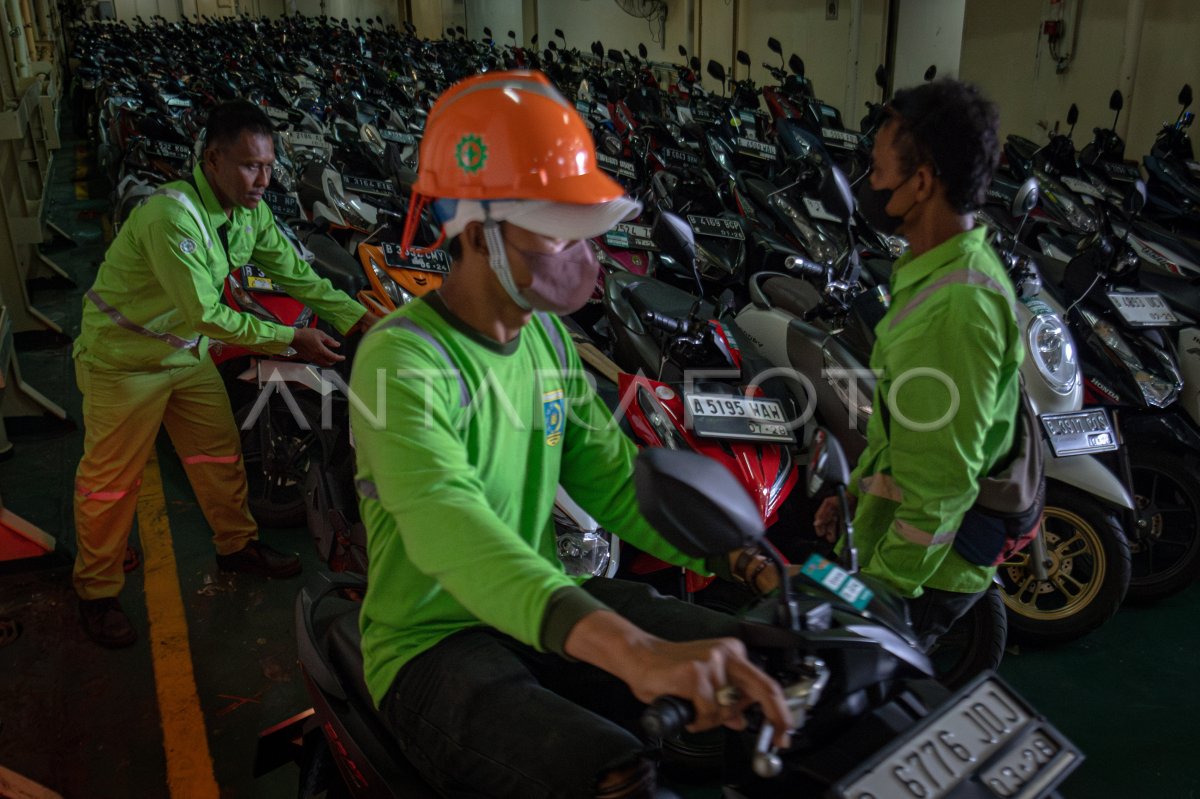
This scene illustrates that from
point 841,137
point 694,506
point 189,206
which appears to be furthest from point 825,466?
point 841,137

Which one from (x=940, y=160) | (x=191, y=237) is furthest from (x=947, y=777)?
(x=191, y=237)

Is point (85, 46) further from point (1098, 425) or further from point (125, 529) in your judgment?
point (1098, 425)

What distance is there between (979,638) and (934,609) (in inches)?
31.7

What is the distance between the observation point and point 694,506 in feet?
4.00

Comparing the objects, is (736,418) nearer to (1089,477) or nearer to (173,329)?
(1089,477)

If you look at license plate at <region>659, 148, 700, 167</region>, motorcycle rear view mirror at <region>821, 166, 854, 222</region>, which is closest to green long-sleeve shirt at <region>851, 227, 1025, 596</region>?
motorcycle rear view mirror at <region>821, 166, 854, 222</region>

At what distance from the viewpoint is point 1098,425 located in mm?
3254

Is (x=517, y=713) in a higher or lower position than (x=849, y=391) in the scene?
higher

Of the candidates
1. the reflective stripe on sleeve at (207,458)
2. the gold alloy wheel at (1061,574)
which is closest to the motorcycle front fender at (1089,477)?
the gold alloy wheel at (1061,574)

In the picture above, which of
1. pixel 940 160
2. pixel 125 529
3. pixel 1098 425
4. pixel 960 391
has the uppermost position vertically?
pixel 940 160

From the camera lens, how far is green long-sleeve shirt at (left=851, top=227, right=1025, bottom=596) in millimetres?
1893

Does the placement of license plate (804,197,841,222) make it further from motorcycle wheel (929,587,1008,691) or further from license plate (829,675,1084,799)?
license plate (829,675,1084,799)

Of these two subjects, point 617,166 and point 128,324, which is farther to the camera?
point 617,166

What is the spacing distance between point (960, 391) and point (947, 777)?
89cm
